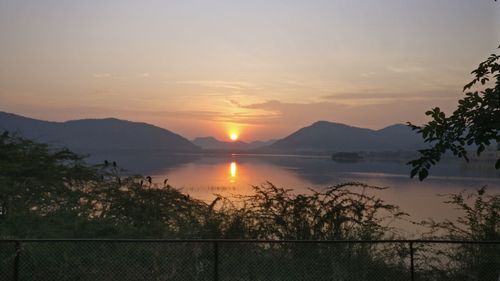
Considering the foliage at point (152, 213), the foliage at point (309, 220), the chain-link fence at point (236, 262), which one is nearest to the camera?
the chain-link fence at point (236, 262)

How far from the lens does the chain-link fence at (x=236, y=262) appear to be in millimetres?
11648

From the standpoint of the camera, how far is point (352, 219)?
47.1 ft

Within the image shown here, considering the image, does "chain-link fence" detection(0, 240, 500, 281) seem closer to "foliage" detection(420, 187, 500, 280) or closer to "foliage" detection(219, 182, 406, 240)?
"foliage" detection(420, 187, 500, 280)

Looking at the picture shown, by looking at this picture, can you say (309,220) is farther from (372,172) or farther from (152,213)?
(372,172)

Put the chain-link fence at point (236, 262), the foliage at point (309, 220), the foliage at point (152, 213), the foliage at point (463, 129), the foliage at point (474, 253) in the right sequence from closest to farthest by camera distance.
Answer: the foliage at point (463, 129) < the chain-link fence at point (236, 262) < the foliage at point (474, 253) < the foliage at point (152, 213) < the foliage at point (309, 220)

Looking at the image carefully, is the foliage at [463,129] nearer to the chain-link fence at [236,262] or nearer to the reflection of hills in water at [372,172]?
the chain-link fence at [236,262]

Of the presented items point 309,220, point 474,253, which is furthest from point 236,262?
point 474,253

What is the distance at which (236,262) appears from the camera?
12.8 meters

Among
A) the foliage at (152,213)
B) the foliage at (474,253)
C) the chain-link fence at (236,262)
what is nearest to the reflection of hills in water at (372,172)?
the foliage at (152,213)

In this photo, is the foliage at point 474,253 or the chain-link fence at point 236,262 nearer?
the chain-link fence at point 236,262

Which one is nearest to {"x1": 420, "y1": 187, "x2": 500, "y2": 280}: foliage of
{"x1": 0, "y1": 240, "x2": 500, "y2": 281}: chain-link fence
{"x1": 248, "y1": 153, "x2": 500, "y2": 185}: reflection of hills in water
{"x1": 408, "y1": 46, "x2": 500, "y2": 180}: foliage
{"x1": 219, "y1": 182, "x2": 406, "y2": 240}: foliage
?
{"x1": 0, "y1": 240, "x2": 500, "y2": 281}: chain-link fence

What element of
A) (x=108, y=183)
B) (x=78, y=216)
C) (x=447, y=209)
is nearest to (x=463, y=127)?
(x=78, y=216)

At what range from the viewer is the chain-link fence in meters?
11.6

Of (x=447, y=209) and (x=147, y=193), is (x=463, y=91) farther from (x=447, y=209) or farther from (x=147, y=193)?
(x=447, y=209)
